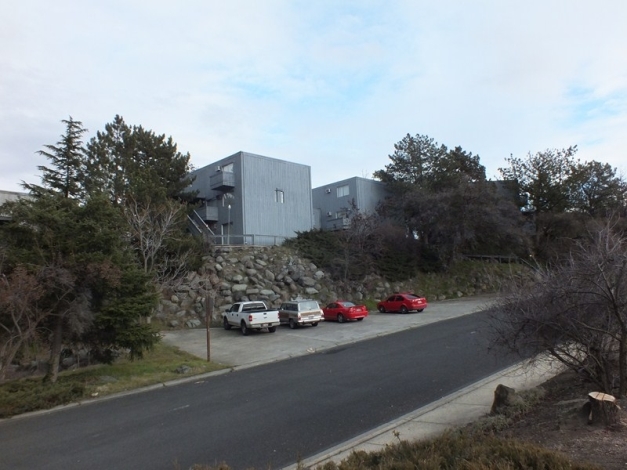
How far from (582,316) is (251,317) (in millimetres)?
20540

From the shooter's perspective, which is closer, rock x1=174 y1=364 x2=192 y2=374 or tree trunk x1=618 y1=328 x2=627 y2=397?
tree trunk x1=618 y1=328 x2=627 y2=397

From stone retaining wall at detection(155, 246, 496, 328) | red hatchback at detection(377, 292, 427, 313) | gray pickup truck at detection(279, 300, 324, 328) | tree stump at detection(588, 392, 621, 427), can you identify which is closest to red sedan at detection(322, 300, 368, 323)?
gray pickup truck at detection(279, 300, 324, 328)

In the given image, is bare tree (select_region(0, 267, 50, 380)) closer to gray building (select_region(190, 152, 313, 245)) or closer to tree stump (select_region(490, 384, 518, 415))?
tree stump (select_region(490, 384, 518, 415))

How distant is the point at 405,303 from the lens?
3259cm

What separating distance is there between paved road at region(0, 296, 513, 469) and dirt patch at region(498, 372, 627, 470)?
283cm

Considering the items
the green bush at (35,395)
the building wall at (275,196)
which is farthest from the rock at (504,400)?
the building wall at (275,196)

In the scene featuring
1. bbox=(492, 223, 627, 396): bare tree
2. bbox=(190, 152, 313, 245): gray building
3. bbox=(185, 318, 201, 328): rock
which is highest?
bbox=(190, 152, 313, 245): gray building

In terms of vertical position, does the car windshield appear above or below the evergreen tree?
below

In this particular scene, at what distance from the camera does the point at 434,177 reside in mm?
50281

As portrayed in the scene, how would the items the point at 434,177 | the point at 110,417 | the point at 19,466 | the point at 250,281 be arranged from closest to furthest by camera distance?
the point at 19,466 → the point at 110,417 → the point at 250,281 → the point at 434,177

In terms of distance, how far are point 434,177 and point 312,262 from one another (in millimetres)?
18732

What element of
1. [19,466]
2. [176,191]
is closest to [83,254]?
[19,466]

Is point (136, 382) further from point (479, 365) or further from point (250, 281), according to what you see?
point (250, 281)

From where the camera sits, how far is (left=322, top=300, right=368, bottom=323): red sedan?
1169 inches
